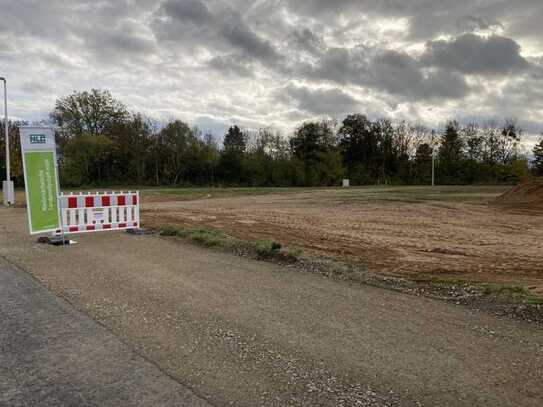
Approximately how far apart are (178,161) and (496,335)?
191 feet

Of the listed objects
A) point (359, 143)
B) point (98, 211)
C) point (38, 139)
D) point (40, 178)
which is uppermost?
point (359, 143)

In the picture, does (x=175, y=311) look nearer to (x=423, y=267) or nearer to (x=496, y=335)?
(x=496, y=335)

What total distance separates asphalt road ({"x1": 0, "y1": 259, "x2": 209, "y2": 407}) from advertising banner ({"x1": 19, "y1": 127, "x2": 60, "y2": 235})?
5.94 m

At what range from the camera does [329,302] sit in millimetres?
5699

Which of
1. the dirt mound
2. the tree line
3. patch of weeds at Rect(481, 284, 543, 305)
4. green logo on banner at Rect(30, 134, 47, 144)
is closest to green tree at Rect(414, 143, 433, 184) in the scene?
the tree line

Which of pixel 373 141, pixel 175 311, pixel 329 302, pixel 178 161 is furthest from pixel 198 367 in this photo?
pixel 373 141

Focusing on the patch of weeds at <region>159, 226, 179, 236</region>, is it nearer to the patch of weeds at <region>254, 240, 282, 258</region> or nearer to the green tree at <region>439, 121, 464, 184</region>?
the patch of weeds at <region>254, 240, 282, 258</region>

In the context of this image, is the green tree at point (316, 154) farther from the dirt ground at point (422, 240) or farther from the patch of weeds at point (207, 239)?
the patch of weeds at point (207, 239)

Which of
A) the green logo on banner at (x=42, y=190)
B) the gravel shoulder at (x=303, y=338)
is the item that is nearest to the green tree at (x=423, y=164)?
the green logo on banner at (x=42, y=190)

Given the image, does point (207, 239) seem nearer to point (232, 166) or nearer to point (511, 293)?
point (511, 293)

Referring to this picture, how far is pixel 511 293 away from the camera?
5.89 meters

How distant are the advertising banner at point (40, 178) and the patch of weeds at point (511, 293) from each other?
9813 millimetres

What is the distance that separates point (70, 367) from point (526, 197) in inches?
1070

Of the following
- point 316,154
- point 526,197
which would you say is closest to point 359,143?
point 316,154
